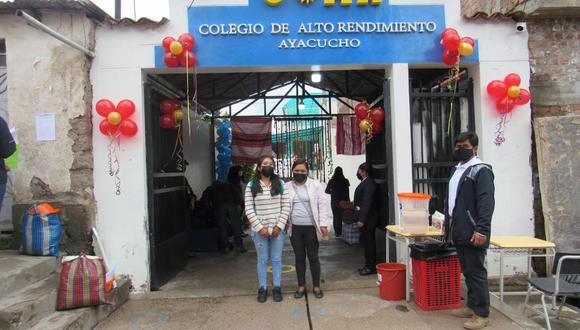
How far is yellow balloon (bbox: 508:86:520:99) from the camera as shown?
5.51 m

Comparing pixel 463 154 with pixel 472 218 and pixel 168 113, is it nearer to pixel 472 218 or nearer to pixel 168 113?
pixel 472 218

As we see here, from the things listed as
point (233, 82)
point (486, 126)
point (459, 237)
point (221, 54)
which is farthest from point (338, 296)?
point (233, 82)

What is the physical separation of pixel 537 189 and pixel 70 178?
6019 millimetres

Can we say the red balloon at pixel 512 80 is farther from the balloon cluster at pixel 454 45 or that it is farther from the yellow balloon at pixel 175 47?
the yellow balloon at pixel 175 47

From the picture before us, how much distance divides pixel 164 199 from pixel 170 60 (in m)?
1.99

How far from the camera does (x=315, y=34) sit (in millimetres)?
5699

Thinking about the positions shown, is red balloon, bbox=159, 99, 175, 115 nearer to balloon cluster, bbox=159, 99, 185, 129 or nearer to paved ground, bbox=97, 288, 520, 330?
balloon cluster, bbox=159, 99, 185, 129

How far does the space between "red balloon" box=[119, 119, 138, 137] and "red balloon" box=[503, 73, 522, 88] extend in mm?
4744

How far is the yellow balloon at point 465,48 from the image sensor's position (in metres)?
5.45

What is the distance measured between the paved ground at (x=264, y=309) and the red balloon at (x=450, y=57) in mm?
3022

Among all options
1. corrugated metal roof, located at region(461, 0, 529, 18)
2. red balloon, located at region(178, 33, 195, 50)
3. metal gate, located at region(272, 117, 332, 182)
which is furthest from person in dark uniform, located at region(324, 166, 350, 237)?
red balloon, located at region(178, 33, 195, 50)

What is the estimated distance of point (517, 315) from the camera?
14.8 feet

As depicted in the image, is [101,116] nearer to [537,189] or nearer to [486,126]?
[486,126]

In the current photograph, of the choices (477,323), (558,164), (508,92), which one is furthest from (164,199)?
(558,164)
